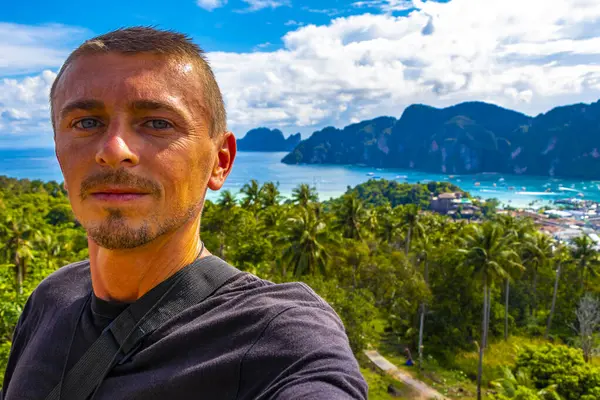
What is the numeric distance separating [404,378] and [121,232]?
30.6 meters

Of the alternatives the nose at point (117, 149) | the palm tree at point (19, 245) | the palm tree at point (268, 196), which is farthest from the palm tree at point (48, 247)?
the nose at point (117, 149)

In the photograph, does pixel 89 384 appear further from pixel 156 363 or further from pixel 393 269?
pixel 393 269

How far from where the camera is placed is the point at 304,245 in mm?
23453

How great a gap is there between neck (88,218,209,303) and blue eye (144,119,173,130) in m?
0.37

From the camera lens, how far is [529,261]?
128 feet

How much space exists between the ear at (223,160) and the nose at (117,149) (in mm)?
360

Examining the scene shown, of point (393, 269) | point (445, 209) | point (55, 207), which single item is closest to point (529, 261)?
point (393, 269)

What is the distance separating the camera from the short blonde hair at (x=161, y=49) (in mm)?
1594

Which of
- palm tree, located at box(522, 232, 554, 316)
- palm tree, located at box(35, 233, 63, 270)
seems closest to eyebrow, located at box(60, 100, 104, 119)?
palm tree, located at box(35, 233, 63, 270)

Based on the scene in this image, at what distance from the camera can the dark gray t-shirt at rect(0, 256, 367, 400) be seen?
1.29 meters

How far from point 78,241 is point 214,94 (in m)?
40.5

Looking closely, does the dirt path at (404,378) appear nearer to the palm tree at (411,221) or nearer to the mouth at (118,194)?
the palm tree at (411,221)

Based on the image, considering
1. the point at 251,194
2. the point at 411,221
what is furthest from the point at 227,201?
A: the point at 411,221

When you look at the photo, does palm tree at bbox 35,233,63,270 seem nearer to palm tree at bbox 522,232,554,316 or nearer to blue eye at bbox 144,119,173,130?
blue eye at bbox 144,119,173,130
